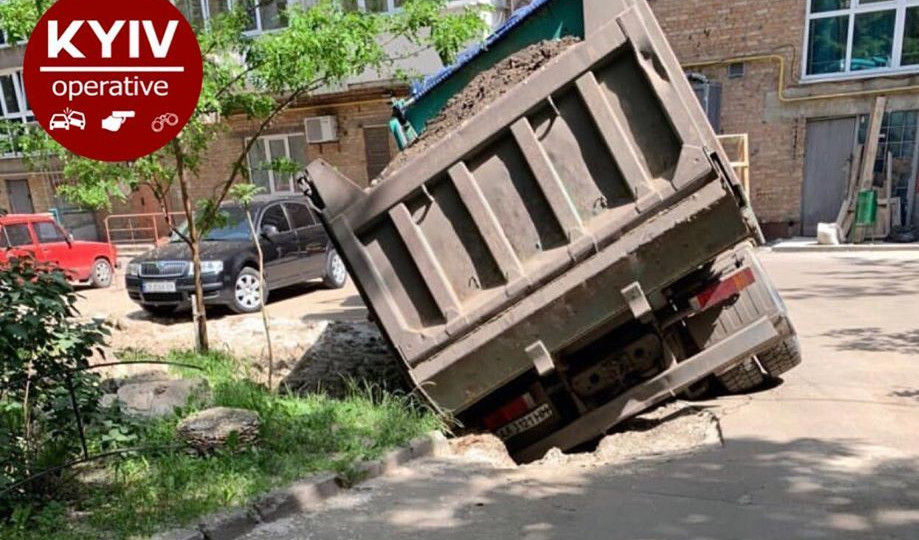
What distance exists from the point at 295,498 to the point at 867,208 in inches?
527

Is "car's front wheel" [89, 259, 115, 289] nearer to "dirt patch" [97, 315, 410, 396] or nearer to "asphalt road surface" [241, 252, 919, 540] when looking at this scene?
"dirt patch" [97, 315, 410, 396]

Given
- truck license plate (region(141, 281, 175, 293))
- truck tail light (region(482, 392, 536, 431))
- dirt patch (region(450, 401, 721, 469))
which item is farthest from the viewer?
truck license plate (region(141, 281, 175, 293))

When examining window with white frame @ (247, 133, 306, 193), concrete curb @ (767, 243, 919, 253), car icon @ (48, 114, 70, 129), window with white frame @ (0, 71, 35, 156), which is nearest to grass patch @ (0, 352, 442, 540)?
car icon @ (48, 114, 70, 129)

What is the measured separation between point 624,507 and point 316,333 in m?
4.61

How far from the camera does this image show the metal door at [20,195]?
22703mm

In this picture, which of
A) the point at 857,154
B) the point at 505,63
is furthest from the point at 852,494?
the point at 857,154

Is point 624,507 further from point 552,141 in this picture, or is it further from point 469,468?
point 552,141

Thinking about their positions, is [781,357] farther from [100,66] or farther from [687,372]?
[100,66]

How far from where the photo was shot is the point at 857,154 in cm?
1328

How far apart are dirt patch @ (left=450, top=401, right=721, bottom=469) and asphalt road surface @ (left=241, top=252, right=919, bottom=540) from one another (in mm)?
142

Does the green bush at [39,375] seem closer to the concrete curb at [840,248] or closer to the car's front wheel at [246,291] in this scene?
the car's front wheel at [246,291]

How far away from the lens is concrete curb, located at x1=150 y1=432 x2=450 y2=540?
3174mm

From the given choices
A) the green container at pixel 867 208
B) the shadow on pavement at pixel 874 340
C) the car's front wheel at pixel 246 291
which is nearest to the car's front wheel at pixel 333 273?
the car's front wheel at pixel 246 291

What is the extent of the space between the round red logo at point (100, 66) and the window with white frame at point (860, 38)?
1335 cm
